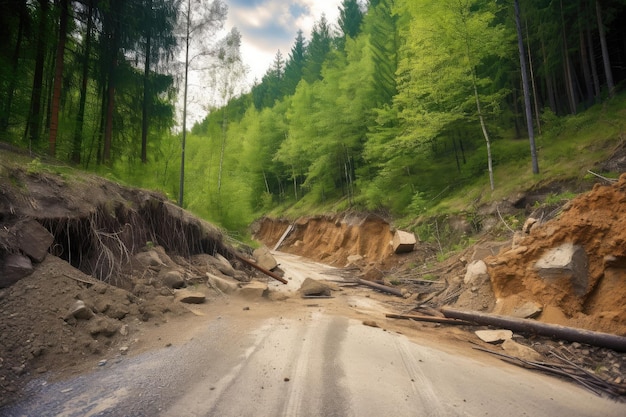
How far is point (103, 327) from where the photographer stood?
4.50 m

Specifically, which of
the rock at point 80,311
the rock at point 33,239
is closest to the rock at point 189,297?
the rock at point 80,311

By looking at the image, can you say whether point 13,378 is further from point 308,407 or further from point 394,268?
point 394,268

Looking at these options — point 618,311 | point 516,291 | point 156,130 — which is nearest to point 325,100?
point 156,130

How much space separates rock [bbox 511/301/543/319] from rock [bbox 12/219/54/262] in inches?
373

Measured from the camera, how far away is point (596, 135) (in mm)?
13109

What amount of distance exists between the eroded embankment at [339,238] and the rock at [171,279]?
462 inches

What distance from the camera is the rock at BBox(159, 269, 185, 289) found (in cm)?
722

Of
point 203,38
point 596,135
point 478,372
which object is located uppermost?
point 203,38

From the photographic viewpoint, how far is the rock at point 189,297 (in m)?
6.71

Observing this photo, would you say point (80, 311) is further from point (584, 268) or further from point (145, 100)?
point (145, 100)

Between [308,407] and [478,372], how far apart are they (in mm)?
2730

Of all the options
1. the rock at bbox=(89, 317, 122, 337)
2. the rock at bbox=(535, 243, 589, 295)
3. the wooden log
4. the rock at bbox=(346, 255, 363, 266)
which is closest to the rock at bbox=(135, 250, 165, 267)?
the rock at bbox=(89, 317, 122, 337)

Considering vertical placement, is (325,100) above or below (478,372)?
above

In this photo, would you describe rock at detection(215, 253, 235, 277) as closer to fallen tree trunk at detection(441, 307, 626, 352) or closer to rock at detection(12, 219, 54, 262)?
rock at detection(12, 219, 54, 262)
